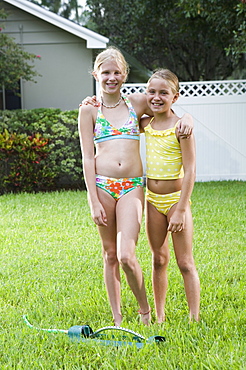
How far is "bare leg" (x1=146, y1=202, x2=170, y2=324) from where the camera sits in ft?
11.5

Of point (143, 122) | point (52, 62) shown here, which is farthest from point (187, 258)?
point (52, 62)

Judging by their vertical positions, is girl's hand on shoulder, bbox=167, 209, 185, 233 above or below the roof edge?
below

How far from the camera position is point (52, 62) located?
12.5 m

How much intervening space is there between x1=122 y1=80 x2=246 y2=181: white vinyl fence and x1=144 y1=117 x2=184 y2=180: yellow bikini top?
27.5 feet

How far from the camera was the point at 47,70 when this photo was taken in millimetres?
12492

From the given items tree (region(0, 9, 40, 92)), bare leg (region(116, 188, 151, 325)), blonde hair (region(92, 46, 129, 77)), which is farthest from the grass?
tree (region(0, 9, 40, 92))

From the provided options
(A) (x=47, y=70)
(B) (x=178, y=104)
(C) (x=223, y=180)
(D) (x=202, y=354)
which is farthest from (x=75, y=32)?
(D) (x=202, y=354)

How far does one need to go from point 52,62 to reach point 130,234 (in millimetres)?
9797

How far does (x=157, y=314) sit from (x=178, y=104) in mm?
8596

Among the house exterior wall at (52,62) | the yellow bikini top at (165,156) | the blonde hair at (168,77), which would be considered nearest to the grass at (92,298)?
the yellow bikini top at (165,156)

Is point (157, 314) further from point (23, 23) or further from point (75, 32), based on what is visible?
point (23, 23)

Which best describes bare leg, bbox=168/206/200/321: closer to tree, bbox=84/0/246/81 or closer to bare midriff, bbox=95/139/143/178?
bare midriff, bbox=95/139/143/178

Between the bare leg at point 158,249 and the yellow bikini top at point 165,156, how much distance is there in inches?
9.4

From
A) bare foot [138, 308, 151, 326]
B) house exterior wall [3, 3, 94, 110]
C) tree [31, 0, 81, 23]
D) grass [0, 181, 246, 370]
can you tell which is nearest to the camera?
grass [0, 181, 246, 370]
